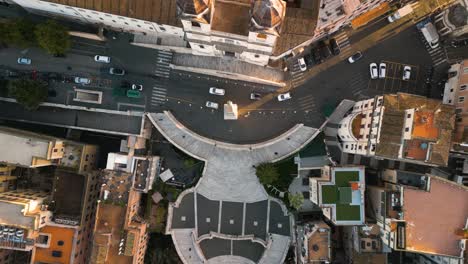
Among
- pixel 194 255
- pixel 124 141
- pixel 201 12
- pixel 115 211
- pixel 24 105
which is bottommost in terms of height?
pixel 194 255

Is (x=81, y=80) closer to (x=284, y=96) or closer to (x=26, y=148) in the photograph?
(x=26, y=148)

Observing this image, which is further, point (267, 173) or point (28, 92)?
point (267, 173)

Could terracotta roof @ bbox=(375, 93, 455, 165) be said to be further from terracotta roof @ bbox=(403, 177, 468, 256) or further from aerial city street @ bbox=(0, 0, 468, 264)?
terracotta roof @ bbox=(403, 177, 468, 256)

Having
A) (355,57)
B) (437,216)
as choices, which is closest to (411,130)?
(437,216)

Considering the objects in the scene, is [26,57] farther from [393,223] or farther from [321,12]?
[393,223]

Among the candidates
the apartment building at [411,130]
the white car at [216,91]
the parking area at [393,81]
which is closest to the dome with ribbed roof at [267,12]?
the white car at [216,91]

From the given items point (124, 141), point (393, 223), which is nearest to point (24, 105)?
point (124, 141)

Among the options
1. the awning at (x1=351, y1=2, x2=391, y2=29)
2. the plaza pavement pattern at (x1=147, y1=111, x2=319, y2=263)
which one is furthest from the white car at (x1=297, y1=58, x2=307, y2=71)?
the awning at (x1=351, y1=2, x2=391, y2=29)
